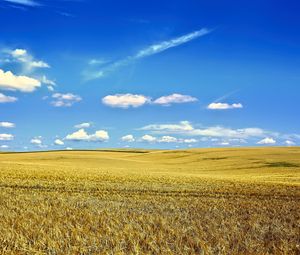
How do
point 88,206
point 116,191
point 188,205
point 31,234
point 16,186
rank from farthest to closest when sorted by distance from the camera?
point 16,186, point 116,191, point 188,205, point 88,206, point 31,234

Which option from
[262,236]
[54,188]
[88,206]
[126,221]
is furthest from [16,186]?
[262,236]

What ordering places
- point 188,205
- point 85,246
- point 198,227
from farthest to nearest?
point 188,205
point 198,227
point 85,246

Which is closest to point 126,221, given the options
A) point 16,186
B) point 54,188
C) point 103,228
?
point 103,228

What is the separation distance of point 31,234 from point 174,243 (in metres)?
3.36

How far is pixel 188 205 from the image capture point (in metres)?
17.3

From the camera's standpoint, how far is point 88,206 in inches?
632

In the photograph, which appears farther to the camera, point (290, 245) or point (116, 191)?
point (116, 191)

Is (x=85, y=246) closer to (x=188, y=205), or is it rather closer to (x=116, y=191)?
(x=188, y=205)

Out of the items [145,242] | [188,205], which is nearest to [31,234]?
[145,242]

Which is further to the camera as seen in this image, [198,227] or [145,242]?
[198,227]

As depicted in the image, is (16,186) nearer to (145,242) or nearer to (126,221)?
(126,221)

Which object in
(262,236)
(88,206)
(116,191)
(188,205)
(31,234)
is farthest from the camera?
(116,191)

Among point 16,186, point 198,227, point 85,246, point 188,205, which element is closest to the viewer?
point 85,246

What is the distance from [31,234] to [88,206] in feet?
18.2
